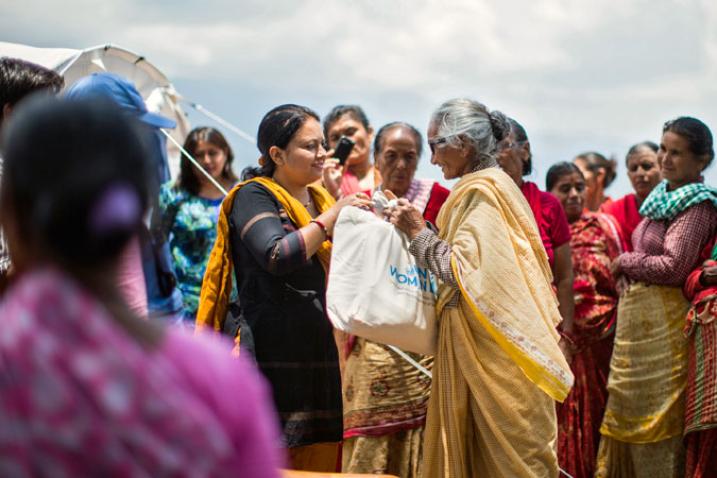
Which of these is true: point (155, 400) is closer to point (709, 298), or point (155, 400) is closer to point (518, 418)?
point (518, 418)

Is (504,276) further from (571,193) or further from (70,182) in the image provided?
(571,193)

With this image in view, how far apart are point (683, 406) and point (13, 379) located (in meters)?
4.52

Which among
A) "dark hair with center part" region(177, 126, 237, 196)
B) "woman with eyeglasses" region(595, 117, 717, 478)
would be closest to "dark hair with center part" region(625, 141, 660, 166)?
"woman with eyeglasses" region(595, 117, 717, 478)

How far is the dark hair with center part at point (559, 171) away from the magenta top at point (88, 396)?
505 centimetres

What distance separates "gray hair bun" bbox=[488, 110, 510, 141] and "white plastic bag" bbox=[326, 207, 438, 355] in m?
0.69

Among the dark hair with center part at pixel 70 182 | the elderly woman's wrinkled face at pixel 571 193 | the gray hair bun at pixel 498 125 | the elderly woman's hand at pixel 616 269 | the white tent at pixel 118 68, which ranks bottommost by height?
the elderly woman's hand at pixel 616 269

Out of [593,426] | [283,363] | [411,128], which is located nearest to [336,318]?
[283,363]

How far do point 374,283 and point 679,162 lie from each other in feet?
7.87

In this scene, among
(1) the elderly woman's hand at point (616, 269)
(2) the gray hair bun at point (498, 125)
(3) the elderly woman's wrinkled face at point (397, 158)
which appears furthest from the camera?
(1) the elderly woman's hand at point (616, 269)

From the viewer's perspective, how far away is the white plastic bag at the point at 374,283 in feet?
10.7

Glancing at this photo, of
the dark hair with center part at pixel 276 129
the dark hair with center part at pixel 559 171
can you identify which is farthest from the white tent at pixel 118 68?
the dark hair with center part at pixel 559 171

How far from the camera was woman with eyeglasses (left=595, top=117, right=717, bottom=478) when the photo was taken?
4.75 m

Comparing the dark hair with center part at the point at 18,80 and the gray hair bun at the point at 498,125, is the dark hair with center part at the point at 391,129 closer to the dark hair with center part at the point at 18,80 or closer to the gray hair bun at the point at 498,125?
the gray hair bun at the point at 498,125

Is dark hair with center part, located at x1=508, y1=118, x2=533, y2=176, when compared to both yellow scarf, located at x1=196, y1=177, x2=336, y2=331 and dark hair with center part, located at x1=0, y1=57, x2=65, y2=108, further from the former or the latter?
dark hair with center part, located at x1=0, y1=57, x2=65, y2=108
